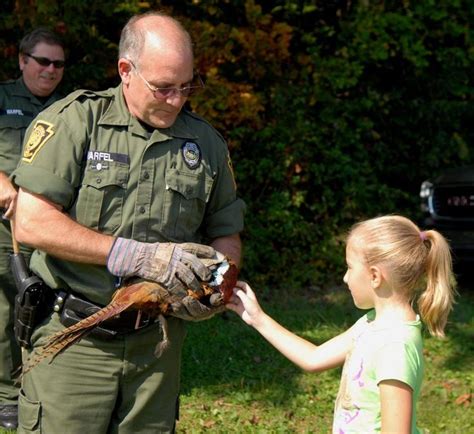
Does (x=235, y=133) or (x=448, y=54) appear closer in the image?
(x=235, y=133)

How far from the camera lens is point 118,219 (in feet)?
10.1

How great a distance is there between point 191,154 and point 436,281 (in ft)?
3.14

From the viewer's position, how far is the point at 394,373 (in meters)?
2.60

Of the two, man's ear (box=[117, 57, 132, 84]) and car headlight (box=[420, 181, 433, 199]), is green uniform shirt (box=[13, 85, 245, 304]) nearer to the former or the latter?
man's ear (box=[117, 57, 132, 84])

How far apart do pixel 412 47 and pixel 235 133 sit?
1937mm

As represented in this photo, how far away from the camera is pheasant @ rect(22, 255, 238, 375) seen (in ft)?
9.68

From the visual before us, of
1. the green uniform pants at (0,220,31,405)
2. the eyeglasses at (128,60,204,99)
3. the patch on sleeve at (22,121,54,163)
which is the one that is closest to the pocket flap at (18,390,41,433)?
the patch on sleeve at (22,121,54,163)

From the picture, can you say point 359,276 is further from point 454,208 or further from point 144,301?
point 454,208

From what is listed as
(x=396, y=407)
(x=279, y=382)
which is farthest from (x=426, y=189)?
(x=396, y=407)

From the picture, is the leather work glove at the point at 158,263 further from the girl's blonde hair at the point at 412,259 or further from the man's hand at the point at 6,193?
the man's hand at the point at 6,193

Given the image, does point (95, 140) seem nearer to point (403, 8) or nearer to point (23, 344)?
point (23, 344)

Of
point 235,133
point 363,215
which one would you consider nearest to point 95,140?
point 235,133

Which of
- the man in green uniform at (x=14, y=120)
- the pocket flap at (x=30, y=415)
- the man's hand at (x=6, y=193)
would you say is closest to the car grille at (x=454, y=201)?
the man in green uniform at (x=14, y=120)

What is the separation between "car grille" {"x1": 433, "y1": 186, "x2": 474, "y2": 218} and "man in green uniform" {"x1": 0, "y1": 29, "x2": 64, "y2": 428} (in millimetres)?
4154
